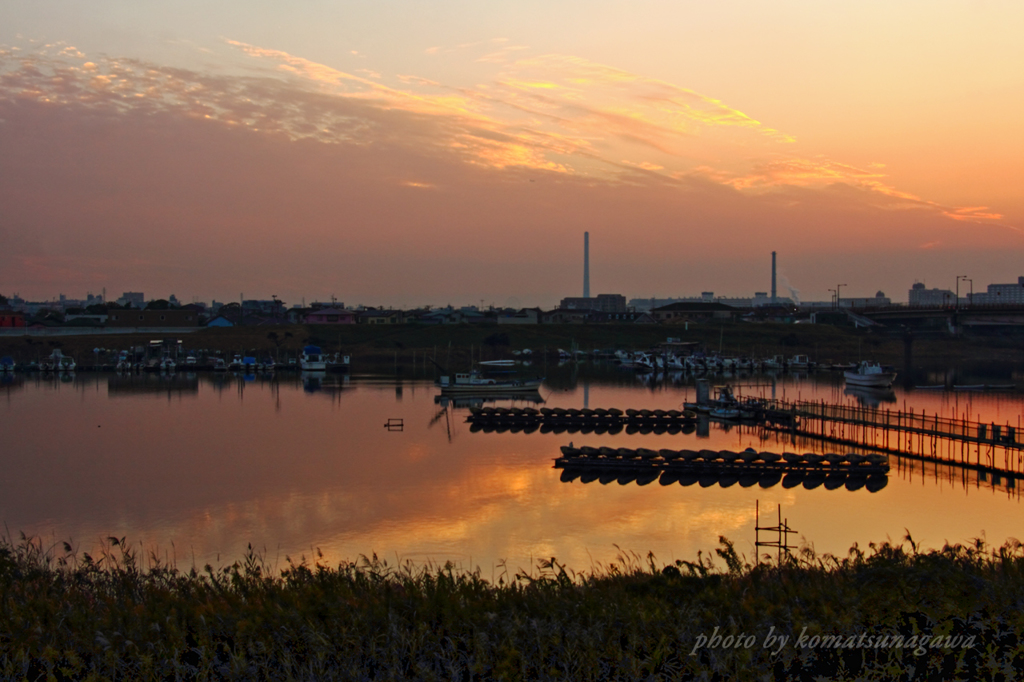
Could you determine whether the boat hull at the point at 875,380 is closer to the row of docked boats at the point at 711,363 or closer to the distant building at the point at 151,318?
the row of docked boats at the point at 711,363

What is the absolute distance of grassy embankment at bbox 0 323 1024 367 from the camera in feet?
400

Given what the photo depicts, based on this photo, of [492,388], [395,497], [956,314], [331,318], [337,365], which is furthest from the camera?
[331,318]

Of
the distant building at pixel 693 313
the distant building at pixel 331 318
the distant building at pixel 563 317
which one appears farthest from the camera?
the distant building at pixel 693 313

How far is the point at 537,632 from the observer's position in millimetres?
12102

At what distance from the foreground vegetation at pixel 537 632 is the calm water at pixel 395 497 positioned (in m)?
10.3

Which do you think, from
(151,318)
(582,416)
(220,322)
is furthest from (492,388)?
(151,318)

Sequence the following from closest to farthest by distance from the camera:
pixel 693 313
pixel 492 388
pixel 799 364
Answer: pixel 492 388
pixel 799 364
pixel 693 313

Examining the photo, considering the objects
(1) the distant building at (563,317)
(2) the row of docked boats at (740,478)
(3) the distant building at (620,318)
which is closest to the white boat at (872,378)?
(2) the row of docked boats at (740,478)

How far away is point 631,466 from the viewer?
37.9 m

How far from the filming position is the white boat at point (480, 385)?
7294cm

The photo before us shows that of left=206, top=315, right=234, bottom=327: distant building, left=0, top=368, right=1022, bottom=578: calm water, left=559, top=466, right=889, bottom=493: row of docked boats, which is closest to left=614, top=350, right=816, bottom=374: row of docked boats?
left=0, top=368, right=1022, bottom=578: calm water

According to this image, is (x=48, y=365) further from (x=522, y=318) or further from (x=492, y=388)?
(x=522, y=318)

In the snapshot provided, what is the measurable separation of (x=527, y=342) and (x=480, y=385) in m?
60.0

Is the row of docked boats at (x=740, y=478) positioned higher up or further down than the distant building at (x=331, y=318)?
further down
